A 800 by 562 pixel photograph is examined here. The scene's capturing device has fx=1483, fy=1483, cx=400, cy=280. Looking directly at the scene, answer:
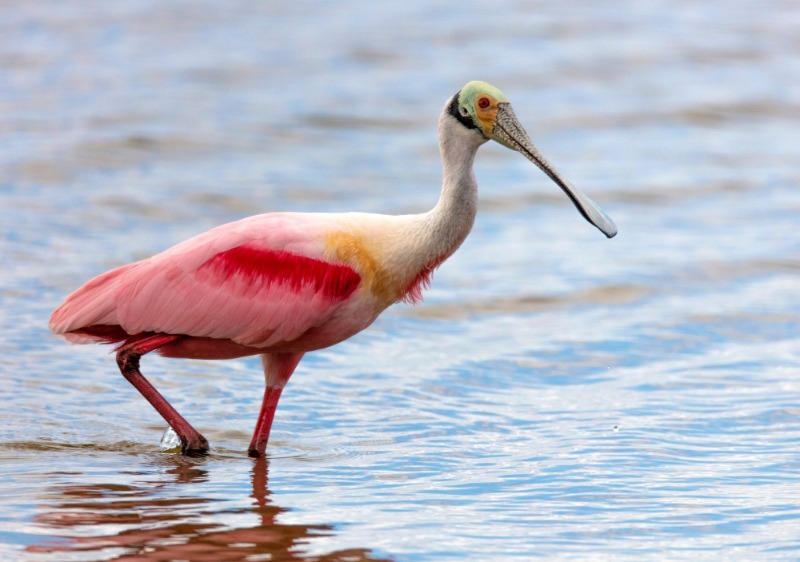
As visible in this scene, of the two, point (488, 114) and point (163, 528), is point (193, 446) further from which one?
point (488, 114)

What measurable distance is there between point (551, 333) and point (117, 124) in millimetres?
9028

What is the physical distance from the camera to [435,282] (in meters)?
13.5

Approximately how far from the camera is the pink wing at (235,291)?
317 inches

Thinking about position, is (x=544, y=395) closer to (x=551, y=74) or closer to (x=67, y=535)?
(x=67, y=535)

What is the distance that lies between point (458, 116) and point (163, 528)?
289 cm

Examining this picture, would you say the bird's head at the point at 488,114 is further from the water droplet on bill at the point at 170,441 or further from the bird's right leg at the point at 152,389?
the water droplet on bill at the point at 170,441

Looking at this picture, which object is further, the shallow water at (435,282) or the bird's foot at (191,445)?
the bird's foot at (191,445)

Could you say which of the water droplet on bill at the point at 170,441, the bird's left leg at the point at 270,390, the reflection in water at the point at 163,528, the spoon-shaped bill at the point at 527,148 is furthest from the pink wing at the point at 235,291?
the spoon-shaped bill at the point at 527,148

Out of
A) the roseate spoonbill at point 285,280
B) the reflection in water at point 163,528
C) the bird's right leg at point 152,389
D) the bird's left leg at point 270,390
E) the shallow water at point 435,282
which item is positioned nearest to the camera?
the reflection in water at point 163,528

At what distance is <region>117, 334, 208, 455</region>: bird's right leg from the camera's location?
27.2 ft

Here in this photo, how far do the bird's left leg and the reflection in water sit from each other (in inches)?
31.0

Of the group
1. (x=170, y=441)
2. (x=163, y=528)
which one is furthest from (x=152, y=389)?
(x=163, y=528)

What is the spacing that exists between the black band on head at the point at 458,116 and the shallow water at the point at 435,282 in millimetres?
1882

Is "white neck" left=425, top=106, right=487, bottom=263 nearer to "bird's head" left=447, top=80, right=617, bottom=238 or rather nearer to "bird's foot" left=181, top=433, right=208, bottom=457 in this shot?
"bird's head" left=447, top=80, right=617, bottom=238
